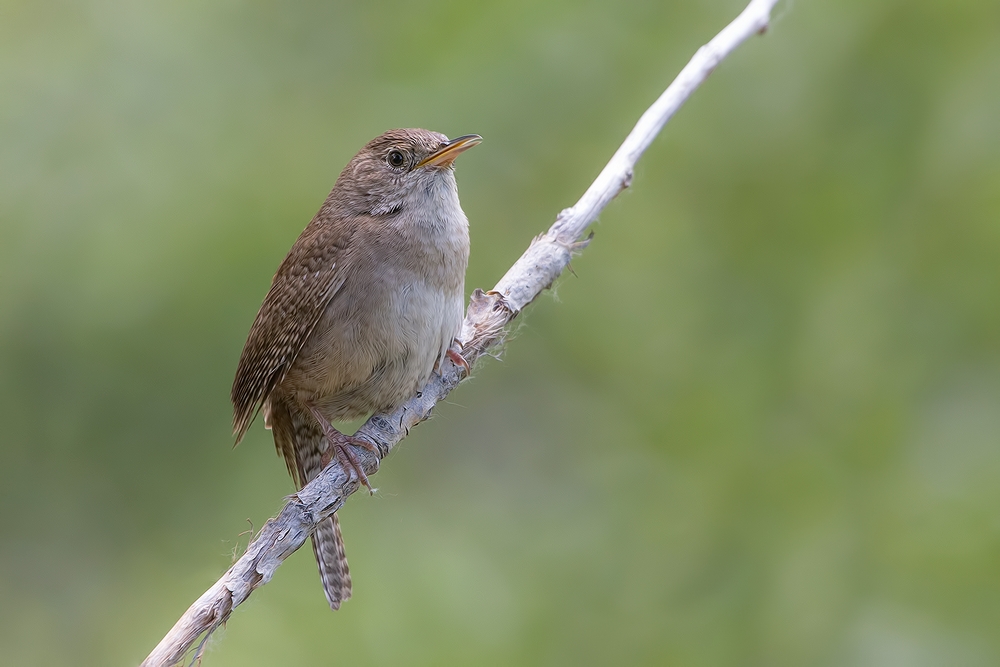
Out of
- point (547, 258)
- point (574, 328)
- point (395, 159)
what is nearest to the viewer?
point (547, 258)

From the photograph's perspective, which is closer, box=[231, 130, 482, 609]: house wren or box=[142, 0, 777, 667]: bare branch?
box=[142, 0, 777, 667]: bare branch

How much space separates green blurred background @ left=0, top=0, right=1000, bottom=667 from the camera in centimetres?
402

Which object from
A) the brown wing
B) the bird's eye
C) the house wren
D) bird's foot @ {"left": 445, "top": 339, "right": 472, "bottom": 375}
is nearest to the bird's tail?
the house wren

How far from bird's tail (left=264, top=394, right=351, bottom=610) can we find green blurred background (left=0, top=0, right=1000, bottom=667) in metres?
0.34

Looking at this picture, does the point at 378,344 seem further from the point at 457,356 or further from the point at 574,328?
the point at 574,328

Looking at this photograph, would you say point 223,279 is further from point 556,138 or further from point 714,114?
point 714,114

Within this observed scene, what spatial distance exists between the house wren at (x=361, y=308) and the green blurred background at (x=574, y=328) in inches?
27.6

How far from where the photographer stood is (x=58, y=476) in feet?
16.0

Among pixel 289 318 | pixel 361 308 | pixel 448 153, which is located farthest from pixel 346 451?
pixel 448 153

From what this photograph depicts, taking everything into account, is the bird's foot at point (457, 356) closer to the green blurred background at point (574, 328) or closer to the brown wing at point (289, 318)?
the brown wing at point (289, 318)

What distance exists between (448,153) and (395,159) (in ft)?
0.72

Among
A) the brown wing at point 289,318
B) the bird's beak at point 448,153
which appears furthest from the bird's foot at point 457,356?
the bird's beak at point 448,153

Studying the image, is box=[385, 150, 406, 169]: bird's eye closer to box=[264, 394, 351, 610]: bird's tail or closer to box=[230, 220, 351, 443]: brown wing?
box=[230, 220, 351, 443]: brown wing

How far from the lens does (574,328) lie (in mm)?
4941
